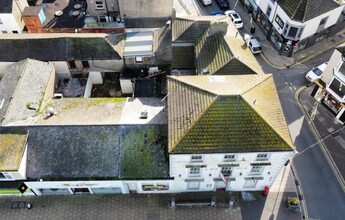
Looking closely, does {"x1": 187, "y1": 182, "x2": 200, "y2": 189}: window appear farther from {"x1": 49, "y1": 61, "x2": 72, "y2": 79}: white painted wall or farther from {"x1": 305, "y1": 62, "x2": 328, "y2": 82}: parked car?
{"x1": 305, "y1": 62, "x2": 328, "y2": 82}: parked car

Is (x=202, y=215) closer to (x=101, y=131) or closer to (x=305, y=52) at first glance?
(x=101, y=131)

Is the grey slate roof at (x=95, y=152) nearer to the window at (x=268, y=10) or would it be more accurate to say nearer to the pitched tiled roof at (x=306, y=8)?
the pitched tiled roof at (x=306, y=8)

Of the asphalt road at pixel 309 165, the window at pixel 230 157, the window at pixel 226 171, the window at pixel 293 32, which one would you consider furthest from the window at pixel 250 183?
the window at pixel 293 32

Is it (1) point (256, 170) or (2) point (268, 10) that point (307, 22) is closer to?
(2) point (268, 10)

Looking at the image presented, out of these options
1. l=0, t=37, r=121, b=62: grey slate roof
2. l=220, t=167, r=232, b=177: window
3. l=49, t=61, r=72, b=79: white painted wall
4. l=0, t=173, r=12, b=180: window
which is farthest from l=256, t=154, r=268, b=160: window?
l=49, t=61, r=72, b=79: white painted wall

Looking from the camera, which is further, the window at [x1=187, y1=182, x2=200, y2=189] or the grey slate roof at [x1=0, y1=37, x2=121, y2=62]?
the grey slate roof at [x1=0, y1=37, x2=121, y2=62]

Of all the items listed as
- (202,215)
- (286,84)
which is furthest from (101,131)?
(286,84)
